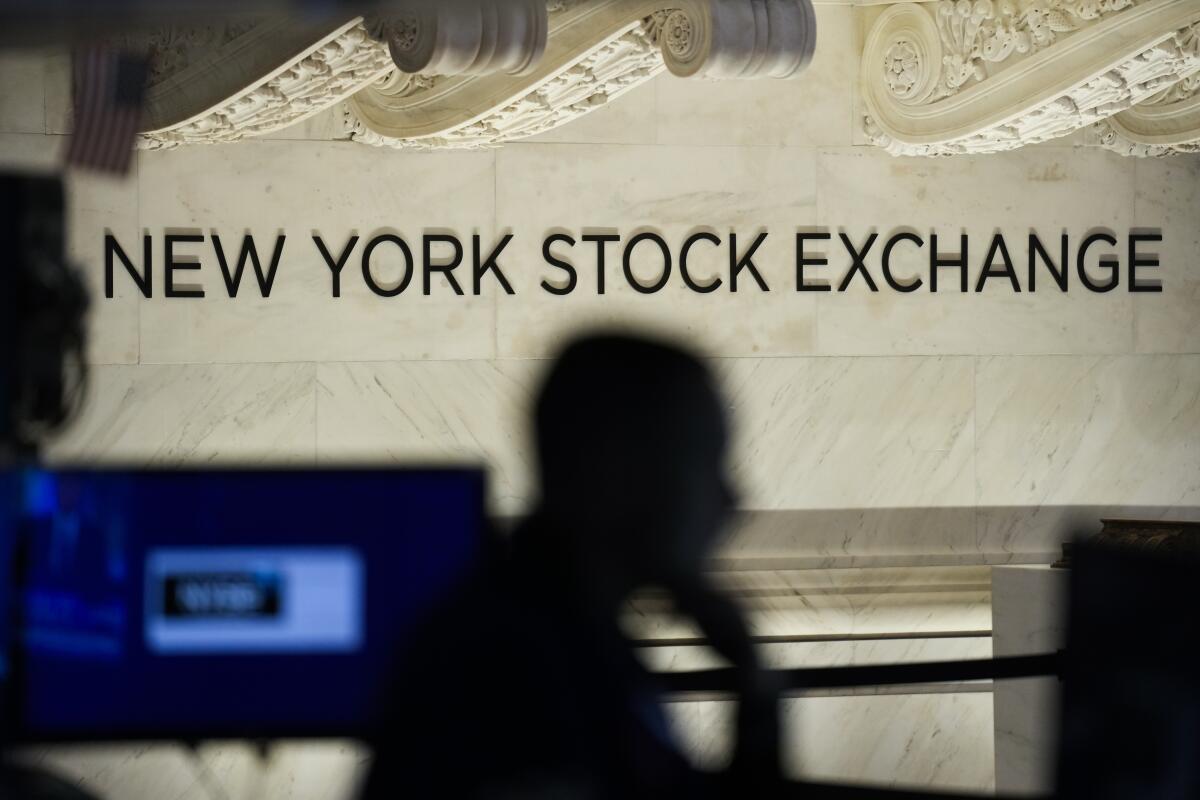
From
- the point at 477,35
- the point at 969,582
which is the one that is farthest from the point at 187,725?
the point at 969,582

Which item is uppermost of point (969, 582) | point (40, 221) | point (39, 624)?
point (40, 221)

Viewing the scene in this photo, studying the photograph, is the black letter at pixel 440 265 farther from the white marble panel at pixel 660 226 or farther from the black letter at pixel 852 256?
the black letter at pixel 852 256

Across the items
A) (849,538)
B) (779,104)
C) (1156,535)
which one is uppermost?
(779,104)

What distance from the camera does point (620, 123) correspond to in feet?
24.5

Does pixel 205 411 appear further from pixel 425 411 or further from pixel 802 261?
pixel 802 261

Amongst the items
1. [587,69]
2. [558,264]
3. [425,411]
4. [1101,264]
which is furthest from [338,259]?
[1101,264]

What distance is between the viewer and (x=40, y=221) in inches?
47.1

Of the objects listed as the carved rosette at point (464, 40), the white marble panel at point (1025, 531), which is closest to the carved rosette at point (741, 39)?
the carved rosette at point (464, 40)

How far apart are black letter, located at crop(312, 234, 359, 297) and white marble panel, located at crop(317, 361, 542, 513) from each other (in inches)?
16.5

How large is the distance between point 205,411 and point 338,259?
1.02 metres

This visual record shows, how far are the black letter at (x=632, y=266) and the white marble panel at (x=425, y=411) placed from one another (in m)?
0.70

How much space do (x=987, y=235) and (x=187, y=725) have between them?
7.12 m

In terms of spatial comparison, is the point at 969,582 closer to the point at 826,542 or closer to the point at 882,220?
the point at 826,542

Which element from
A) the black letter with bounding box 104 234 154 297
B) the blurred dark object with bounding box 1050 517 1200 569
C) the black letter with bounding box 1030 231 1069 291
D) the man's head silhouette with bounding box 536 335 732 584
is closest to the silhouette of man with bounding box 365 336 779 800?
the man's head silhouette with bounding box 536 335 732 584
